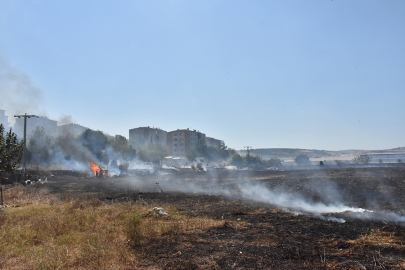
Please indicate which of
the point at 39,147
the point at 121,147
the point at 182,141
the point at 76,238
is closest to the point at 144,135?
the point at 182,141

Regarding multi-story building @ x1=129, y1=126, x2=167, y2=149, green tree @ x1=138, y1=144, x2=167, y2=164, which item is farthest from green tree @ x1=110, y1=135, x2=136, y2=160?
multi-story building @ x1=129, y1=126, x2=167, y2=149

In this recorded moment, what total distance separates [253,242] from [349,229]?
417 centimetres

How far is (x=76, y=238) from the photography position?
26.4 ft

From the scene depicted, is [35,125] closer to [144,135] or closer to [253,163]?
[144,135]

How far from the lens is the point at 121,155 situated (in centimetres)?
6725

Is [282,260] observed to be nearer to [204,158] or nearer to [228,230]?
[228,230]

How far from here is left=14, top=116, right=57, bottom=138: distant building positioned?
69.2 meters

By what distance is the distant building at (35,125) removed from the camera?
69.2 m

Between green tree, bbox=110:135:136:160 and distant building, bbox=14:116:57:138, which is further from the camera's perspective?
distant building, bbox=14:116:57:138

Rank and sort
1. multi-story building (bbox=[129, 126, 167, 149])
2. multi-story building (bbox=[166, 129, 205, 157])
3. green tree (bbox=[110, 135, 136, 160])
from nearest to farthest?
green tree (bbox=[110, 135, 136, 160])
multi-story building (bbox=[129, 126, 167, 149])
multi-story building (bbox=[166, 129, 205, 157])

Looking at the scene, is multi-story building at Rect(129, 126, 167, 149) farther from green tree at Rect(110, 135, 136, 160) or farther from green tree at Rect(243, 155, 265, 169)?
green tree at Rect(243, 155, 265, 169)

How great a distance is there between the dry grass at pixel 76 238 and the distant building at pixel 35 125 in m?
63.6

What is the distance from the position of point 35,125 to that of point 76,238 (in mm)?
79390

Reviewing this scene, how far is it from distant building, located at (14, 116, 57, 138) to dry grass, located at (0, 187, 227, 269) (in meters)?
63.6
